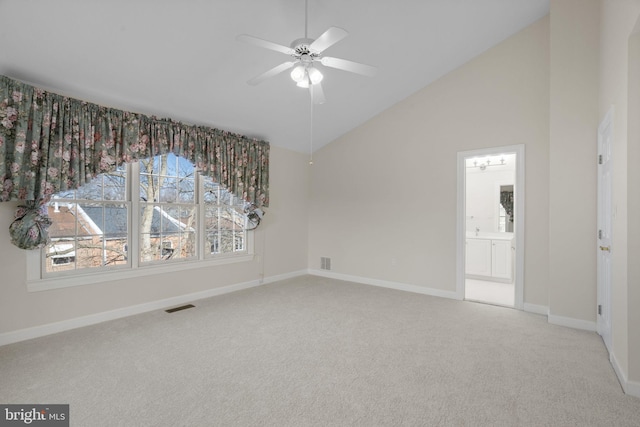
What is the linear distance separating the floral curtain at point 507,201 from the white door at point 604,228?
2.95m

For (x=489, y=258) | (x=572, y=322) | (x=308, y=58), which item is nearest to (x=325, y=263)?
(x=489, y=258)

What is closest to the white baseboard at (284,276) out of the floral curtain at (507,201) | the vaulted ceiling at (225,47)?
the vaulted ceiling at (225,47)

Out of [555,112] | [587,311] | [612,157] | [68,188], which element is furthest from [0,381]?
[555,112]

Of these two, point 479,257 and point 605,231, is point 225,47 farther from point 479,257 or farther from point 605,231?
point 479,257

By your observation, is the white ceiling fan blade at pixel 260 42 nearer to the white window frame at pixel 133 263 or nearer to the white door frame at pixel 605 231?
the white window frame at pixel 133 263

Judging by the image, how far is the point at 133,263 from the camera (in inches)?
149

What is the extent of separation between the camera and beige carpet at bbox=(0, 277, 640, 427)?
1.93 metres

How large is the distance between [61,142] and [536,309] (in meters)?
5.64

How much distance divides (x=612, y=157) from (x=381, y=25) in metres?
2.51

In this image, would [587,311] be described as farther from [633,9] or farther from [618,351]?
[633,9]

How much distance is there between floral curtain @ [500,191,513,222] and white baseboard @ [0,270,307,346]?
5.03 metres

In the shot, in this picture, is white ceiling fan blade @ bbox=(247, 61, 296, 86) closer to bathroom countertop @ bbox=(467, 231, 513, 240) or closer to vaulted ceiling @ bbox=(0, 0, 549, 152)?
vaulted ceiling @ bbox=(0, 0, 549, 152)

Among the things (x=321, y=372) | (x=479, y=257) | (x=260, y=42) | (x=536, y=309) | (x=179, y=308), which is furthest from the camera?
(x=479, y=257)

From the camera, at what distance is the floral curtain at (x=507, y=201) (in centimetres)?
604
